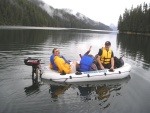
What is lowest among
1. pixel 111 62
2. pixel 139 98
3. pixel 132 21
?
pixel 139 98

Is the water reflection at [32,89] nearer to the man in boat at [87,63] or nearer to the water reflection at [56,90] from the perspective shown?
the water reflection at [56,90]

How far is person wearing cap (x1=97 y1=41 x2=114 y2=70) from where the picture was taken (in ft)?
42.5

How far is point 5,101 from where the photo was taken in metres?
8.48

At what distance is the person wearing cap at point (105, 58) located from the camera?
42.5 ft

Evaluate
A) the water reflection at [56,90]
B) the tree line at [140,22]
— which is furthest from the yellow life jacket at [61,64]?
the tree line at [140,22]

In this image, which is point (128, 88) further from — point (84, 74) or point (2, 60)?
point (2, 60)

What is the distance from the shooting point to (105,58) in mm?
13203

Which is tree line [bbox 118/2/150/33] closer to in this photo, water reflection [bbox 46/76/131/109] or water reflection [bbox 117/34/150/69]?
water reflection [bbox 117/34/150/69]

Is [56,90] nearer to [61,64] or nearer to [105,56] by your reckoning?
[61,64]

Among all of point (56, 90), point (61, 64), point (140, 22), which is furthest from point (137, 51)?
point (140, 22)

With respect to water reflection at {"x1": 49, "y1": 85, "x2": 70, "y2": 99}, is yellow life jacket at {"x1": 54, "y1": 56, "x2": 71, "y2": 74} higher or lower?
higher

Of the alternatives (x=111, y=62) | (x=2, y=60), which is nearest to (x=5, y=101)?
(x=111, y=62)

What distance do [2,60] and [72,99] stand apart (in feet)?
29.1

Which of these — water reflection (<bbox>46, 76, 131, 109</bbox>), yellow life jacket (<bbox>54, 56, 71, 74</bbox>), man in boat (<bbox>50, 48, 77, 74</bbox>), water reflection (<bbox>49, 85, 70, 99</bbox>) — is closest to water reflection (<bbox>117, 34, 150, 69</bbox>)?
water reflection (<bbox>46, 76, 131, 109</bbox>)
